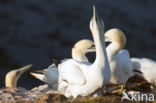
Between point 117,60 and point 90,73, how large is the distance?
151 centimetres

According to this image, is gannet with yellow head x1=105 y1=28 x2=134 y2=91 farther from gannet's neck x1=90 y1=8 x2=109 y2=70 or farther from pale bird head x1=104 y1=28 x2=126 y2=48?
gannet's neck x1=90 y1=8 x2=109 y2=70

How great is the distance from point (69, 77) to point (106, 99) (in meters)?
0.79

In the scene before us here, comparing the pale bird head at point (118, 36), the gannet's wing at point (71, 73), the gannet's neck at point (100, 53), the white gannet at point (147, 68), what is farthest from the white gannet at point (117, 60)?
the gannet's neck at point (100, 53)

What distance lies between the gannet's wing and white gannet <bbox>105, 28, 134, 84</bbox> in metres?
0.95

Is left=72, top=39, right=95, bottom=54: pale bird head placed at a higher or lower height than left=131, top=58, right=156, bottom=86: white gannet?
higher

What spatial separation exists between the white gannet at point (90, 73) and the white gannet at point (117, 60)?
99cm

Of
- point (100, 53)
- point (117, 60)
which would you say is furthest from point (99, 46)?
point (117, 60)

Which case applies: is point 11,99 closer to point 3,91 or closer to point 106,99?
point 3,91

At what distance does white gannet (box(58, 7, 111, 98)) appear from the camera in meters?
4.94

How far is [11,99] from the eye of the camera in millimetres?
5164

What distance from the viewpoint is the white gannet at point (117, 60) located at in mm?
6287

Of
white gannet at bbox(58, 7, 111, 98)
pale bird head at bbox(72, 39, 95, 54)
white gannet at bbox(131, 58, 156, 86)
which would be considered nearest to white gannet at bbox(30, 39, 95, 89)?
pale bird head at bbox(72, 39, 95, 54)

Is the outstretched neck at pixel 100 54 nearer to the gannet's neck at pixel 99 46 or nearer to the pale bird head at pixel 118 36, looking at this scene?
the gannet's neck at pixel 99 46

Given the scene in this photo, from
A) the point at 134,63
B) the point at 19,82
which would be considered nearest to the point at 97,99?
the point at 134,63
